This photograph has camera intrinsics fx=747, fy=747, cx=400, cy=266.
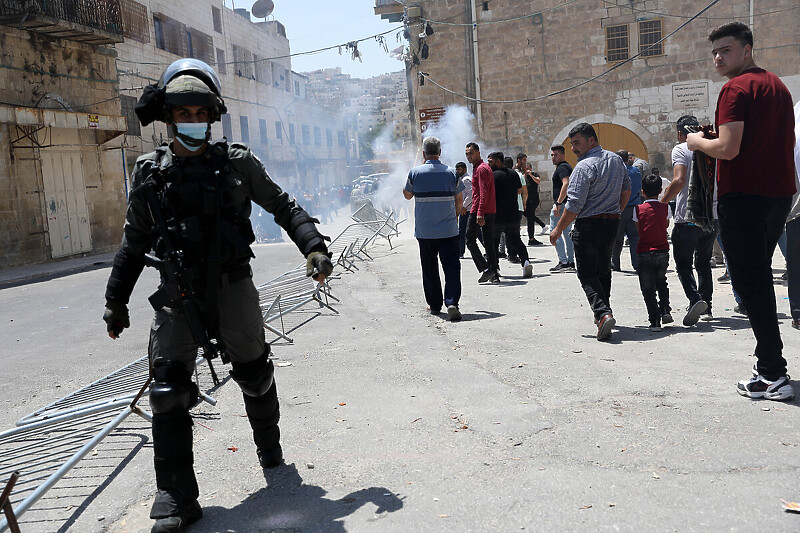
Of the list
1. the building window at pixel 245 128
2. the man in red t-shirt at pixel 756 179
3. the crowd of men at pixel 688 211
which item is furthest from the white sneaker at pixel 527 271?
the building window at pixel 245 128

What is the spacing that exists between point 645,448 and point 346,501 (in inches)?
55.4

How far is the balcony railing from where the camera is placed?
768 inches

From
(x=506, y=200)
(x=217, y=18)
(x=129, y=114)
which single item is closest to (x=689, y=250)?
(x=506, y=200)

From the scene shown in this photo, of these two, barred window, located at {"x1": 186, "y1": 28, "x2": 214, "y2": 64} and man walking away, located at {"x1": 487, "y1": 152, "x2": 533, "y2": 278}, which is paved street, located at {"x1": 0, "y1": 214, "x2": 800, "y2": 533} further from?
barred window, located at {"x1": 186, "y1": 28, "x2": 214, "y2": 64}

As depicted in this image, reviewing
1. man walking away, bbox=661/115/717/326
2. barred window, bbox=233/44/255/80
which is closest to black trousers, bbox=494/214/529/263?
man walking away, bbox=661/115/717/326

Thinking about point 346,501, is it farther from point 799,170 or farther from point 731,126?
point 799,170

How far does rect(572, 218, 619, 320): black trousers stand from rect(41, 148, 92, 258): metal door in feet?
61.7

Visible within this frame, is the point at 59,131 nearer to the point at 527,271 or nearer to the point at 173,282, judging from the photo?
the point at 527,271

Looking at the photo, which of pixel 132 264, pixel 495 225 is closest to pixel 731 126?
pixel 132 264

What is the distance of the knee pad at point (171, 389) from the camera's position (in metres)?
2.99

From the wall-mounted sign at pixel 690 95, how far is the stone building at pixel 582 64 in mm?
30

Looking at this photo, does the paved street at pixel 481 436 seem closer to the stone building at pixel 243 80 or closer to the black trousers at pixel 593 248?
the black trousers at pixel 593 248

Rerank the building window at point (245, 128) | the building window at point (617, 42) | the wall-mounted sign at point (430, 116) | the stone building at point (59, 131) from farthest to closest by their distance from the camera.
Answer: the building window at point (245, 128) → the wall-mounted sign at point (430, 116) → the building window at point (617, 42) → the stone building at point (59, 131)

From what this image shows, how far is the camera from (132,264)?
3.24 meters
